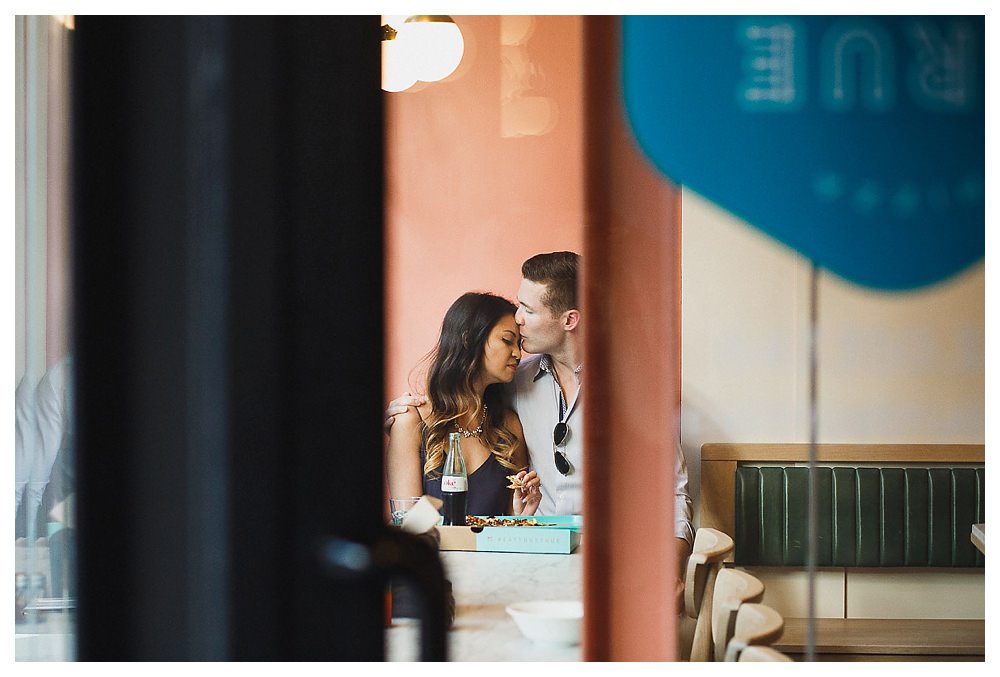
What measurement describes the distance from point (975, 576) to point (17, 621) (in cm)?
73

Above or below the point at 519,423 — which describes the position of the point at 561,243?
above

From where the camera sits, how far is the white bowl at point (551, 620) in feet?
1.87

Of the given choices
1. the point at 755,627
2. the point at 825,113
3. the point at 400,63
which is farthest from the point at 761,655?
the point at 400,63

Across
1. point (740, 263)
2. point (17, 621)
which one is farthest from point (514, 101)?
point (17, 621)

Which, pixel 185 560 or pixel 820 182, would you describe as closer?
pixel 185 560

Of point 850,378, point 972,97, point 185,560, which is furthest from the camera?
point 850,378

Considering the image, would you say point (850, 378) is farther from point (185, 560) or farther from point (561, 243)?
point (185, 560)

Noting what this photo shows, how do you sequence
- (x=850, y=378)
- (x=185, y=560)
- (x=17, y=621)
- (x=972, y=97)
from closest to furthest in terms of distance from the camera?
1. (x=185, y=560)
2. (x=17, y=621)
3. (x=972, y=97)
4. (x=850, y=378)

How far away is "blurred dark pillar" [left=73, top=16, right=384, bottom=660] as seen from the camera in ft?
0.87

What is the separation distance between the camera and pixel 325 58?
29 centimetres

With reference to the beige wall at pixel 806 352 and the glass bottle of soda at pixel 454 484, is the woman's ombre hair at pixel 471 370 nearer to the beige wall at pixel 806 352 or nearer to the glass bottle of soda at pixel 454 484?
the glass bottle of soda at pixel 454 484

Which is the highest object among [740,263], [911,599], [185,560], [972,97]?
[972,97]

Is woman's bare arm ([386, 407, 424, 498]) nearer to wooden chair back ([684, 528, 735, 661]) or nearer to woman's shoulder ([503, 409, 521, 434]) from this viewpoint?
woman's shoulder ([503, 409, 521, 434])

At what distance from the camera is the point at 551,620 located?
57 centimetres
